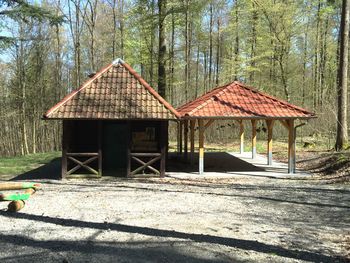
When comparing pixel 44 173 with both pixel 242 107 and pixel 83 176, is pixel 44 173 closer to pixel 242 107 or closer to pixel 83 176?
pixel 83 176

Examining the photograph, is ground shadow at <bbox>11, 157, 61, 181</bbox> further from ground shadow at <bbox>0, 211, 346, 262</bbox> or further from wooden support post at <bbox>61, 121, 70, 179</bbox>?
ground shadow at <bbox>0, 211, 346, 262</bbox>

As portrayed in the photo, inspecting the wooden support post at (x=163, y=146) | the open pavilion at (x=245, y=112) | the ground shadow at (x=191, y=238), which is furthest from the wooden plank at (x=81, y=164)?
the ground shadow at (x=191, y=238)

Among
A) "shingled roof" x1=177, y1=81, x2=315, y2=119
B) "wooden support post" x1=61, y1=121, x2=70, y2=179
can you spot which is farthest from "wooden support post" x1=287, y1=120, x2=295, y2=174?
"wooden support post" x1=61, y1=121, x2=70, y2=179

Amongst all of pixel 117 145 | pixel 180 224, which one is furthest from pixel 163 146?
pixel 180 224

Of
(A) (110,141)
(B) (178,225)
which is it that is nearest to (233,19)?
(A) (110,141)

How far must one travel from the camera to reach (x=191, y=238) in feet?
21.0

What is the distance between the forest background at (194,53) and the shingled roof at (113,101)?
8596 millimetres

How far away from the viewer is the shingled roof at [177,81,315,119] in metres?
13.9

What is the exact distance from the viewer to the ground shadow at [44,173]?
14.1 m

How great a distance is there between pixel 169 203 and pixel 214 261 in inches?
163

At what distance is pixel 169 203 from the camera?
369 inches

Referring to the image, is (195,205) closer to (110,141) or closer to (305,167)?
(110,141)

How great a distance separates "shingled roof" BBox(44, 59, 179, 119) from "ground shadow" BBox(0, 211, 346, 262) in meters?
5.55

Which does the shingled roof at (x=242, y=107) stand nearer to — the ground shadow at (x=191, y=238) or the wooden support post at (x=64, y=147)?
the wooden support post at (x=64, y=147)
